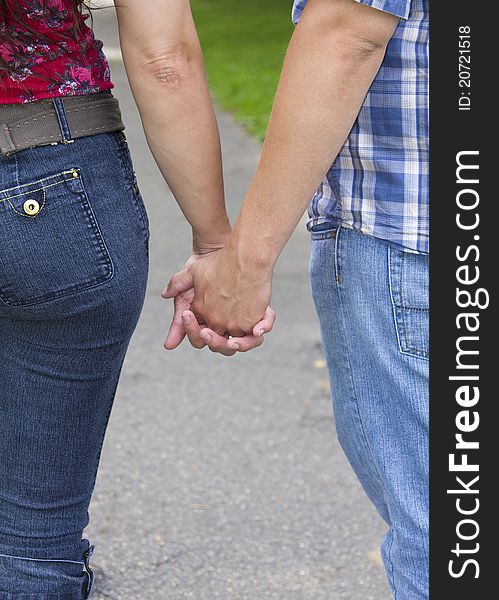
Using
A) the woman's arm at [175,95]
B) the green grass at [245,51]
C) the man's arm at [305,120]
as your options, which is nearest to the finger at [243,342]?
the man's arm at [305,120]

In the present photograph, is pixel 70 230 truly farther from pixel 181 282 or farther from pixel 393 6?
pixel 393 6

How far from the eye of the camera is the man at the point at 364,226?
4.88 ft

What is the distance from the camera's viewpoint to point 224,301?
5.75 ft

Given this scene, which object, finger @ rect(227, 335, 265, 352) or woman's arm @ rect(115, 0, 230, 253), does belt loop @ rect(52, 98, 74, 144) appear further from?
finger @ rect(227, 335, 265, 352)

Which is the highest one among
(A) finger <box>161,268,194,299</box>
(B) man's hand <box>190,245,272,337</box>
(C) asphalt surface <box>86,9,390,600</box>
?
(B) man's hand <box>190,245,272,337</box>

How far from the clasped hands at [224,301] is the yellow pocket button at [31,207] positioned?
1.00 ft

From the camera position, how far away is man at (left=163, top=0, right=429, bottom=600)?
149 cm

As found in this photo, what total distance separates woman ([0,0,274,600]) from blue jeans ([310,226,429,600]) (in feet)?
0.59

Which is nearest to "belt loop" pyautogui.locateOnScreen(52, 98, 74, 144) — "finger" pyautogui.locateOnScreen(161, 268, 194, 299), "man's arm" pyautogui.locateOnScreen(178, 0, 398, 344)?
"man's arm" pyautogui.locateOnScreen(178, 0, 398, 344)

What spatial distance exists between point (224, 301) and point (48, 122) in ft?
1.31

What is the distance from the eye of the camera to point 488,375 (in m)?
1.49

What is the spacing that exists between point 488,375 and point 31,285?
0.66m

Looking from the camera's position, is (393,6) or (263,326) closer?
(393,6)

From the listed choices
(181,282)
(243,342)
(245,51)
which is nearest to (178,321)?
(181,282)
